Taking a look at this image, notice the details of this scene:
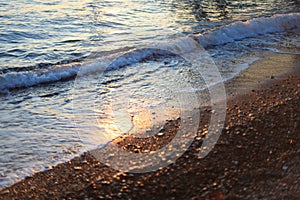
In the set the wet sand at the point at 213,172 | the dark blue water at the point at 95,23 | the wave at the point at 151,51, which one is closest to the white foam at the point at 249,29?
the wave at the point at 151,51

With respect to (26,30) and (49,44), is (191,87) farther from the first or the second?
(26,30)

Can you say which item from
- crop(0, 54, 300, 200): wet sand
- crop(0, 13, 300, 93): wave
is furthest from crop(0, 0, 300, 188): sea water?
crop(0, 54, 300, 200): wet sand

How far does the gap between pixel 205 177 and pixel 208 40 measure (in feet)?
20.8

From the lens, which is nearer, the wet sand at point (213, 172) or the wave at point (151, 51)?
the wet sand at point (213, 172)

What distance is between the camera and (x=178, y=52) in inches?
338

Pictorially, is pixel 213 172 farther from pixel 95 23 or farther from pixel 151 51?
pixel 95 23

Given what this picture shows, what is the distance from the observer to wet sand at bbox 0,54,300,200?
3.32m

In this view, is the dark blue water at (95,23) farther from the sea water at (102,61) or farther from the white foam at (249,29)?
the white foam at (249,29)

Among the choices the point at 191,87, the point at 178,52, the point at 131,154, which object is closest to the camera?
the point at 131,154

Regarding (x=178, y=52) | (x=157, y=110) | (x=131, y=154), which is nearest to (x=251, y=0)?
(x=178, y=52)

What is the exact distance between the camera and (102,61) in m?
7.84

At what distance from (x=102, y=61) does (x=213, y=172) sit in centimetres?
464

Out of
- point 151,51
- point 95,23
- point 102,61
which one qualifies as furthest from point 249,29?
point 102,61

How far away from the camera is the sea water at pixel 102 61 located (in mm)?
4754
